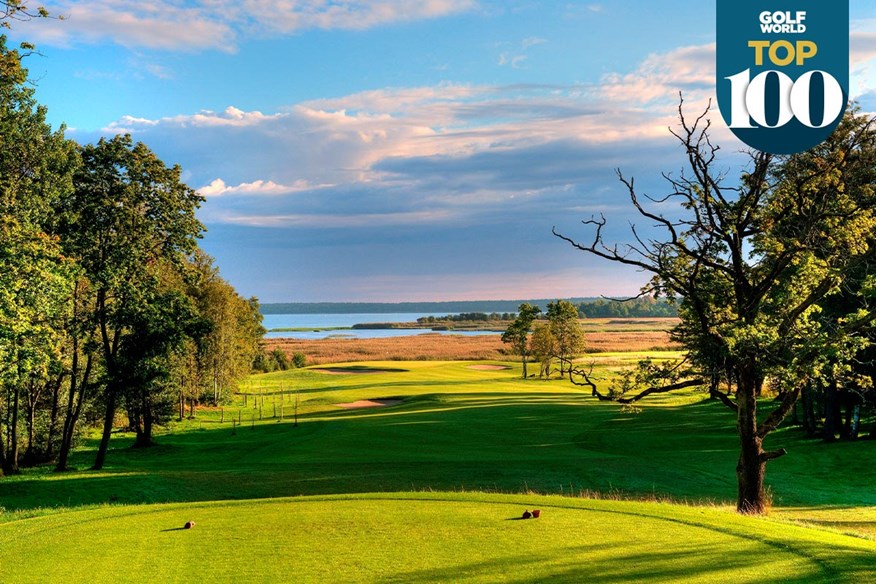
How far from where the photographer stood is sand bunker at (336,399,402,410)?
58553mm

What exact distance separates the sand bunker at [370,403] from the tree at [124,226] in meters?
28.3

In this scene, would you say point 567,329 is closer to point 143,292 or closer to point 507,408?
point 507,408

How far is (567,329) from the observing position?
286ft

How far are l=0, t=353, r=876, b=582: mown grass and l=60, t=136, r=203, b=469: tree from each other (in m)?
8.02

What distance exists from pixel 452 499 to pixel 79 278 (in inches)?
861

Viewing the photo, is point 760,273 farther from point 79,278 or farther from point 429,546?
point 79,278

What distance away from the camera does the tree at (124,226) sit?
29.7 m

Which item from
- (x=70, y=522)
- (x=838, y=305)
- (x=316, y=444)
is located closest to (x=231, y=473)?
(x=316, y=444)

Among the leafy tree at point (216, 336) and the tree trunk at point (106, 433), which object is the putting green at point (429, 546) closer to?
the tree trunk at point (106, 433)

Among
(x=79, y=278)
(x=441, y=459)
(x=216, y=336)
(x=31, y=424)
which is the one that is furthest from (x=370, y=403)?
(x=79, y=278)

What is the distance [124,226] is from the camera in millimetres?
30219

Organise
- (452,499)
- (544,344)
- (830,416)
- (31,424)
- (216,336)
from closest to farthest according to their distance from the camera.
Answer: (452,499)
(830,416)
(31,424)
(216,336)
(544,344)

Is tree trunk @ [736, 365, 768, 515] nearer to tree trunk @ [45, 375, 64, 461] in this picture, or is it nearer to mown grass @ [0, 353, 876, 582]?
mown grass @ [0, 353, 876, 582]

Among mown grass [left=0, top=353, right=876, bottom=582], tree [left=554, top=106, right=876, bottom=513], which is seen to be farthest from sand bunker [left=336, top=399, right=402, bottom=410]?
tree [left=554, top=106, right=876, bottom=513]
